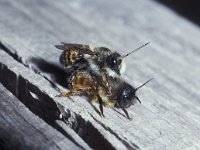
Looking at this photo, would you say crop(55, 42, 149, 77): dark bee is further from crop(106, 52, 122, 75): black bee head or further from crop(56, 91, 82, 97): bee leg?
crop(56, 91, 82, 97): bee leg

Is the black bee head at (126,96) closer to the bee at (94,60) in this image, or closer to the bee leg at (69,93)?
the bee at (94,60)

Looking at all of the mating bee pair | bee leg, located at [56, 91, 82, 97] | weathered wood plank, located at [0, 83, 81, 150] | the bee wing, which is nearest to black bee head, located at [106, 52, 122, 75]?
the mating bee pair

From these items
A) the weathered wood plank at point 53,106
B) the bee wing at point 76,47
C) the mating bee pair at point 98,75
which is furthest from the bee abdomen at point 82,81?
the weathered wood plank at point 53,106

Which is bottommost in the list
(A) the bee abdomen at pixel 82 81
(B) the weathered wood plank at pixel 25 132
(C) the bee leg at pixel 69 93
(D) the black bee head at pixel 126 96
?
(A) the bee abdomen at pixel 82 81

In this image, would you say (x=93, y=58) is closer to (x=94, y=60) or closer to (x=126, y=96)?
(x=94, y=60)

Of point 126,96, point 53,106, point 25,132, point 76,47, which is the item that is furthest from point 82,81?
point 25,132

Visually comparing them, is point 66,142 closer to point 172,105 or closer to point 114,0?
point 172,105

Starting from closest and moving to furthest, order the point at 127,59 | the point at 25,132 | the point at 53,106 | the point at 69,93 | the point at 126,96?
the point at 25,132 < the point at 53,106 < the point at 69,93 < the point at 126,96 < the point at 127,59
